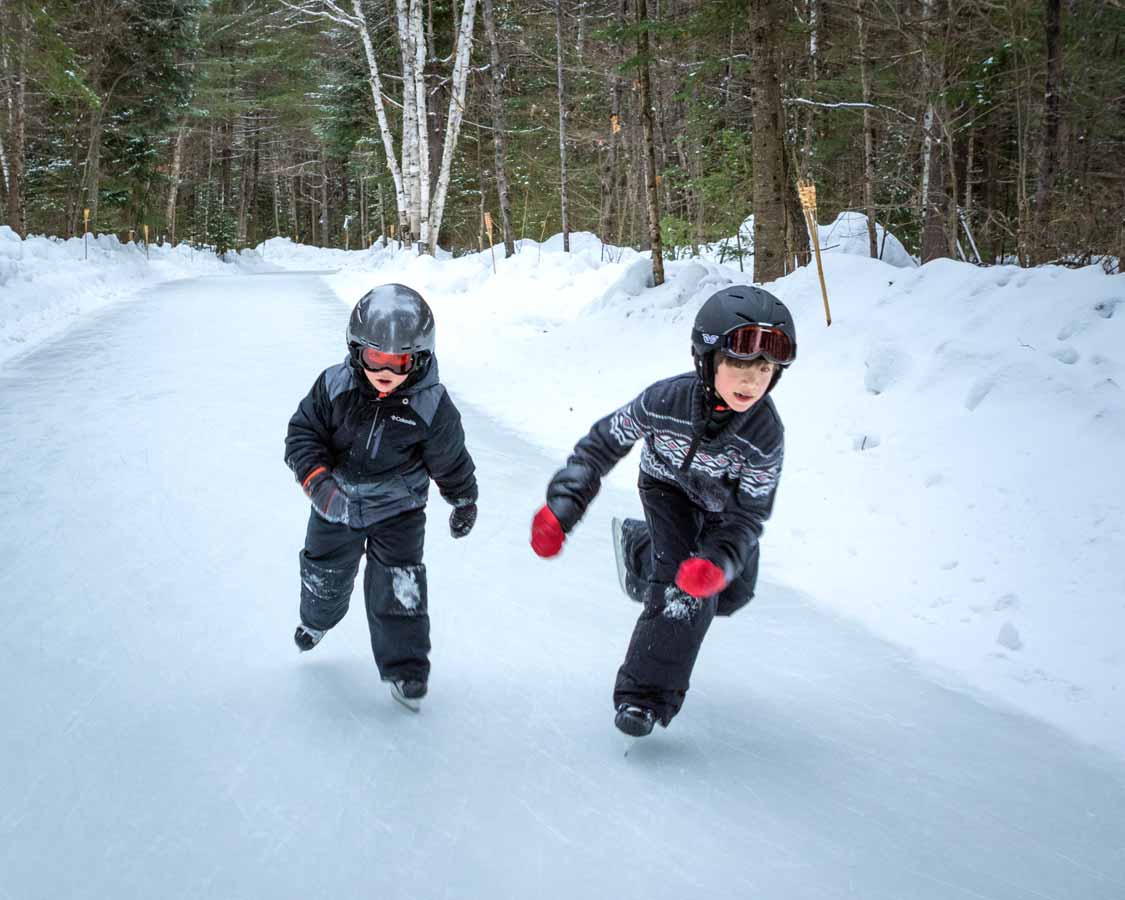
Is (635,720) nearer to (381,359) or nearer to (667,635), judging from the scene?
(667,635)

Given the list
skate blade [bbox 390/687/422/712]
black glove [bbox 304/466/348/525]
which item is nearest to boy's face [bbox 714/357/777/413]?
black glove [bbox 304/466/348/525]

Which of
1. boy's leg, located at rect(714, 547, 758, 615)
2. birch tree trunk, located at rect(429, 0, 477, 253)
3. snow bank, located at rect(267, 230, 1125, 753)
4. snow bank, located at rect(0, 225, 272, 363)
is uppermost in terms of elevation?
birch tree trunk, located at rect(429, 0, 477, 253)

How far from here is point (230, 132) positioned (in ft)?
145

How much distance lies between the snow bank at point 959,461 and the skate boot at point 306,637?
1.84 m

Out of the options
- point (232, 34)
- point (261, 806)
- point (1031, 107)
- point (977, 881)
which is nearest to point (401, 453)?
point (261, 806)

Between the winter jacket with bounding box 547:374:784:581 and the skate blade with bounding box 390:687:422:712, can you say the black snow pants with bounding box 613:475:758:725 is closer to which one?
the winter jacket with bounding box 547:374:784:581

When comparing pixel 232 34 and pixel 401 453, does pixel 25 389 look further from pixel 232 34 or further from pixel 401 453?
pixel 232 34

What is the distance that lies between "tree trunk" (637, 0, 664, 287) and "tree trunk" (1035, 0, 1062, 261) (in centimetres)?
410

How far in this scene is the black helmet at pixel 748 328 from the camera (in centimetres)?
273

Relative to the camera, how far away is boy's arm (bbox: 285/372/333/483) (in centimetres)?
311

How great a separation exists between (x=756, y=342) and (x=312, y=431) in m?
1.52

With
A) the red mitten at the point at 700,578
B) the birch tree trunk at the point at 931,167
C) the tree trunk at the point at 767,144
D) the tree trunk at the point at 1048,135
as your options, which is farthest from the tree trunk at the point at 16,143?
the red mitten at the point at 700,578

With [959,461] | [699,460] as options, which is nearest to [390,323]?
[699,460]

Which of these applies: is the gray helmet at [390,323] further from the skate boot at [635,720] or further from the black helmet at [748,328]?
the skate boot at [635,720]
